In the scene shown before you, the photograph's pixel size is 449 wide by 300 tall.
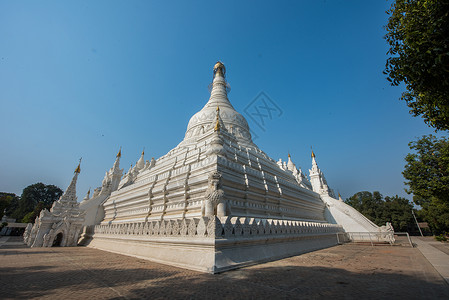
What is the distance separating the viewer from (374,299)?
3.70 metres

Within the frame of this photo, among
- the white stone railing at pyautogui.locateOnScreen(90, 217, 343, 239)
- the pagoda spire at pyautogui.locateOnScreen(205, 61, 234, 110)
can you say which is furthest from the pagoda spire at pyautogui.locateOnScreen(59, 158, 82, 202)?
the pagoda spire at pyautogui.locateOnScreen(205, 61, 234, 110)

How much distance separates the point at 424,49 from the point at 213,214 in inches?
358

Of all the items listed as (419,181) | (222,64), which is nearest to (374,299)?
(419,181)

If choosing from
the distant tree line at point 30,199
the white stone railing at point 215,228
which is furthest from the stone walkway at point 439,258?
the distant tree line at point 30,199

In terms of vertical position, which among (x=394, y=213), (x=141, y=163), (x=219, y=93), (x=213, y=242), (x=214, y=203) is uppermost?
(x=219, y=93)

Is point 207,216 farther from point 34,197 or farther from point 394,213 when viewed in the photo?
point 34,197

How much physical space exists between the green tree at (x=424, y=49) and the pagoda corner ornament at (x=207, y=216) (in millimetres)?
7333

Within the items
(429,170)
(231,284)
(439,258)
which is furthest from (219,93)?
(231,284)

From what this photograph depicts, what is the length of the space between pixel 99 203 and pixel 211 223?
907 inches

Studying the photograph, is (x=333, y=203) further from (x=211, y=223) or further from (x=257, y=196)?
(x=211, y=223)

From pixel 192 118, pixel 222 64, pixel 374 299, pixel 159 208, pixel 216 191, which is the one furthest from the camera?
pixel 222 64

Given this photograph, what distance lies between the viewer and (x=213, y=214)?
899 cm

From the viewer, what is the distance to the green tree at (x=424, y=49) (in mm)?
5020

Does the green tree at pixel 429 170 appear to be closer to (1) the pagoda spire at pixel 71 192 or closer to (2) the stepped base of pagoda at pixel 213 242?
(2) the stepped base of pagoda at pixel 213 242
